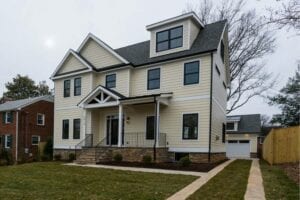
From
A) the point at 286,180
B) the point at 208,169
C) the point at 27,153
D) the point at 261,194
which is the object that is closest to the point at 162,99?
the point at 208,169

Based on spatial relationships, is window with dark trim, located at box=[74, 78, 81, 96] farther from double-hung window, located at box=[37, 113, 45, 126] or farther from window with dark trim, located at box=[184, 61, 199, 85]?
double-hung window, located at box=[37, 113, 45, 126]

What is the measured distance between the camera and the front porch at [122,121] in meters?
17.3

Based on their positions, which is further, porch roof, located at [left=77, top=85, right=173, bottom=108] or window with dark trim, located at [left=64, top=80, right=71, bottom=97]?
window with dark trim, located at [left=64, top=80, right=71, bottom=97]

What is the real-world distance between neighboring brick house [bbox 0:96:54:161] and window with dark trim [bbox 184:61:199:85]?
754 inches

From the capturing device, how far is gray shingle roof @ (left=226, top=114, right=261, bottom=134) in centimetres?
3356

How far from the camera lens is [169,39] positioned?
62.1ft

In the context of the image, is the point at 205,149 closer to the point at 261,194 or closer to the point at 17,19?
the point at 261,194

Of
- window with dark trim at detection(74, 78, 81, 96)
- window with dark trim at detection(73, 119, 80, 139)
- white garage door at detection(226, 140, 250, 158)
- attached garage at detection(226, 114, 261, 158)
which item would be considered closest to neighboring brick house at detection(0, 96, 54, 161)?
window with dark trim at detection(73, 119, 80, 139)

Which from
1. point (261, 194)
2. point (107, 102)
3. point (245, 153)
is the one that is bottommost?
point (245, 153)

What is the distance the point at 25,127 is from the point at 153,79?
17.3m

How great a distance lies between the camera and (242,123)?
3528cm

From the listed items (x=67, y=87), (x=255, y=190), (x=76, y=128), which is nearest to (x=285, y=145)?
(x=255, y=190)

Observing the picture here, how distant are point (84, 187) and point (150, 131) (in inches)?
387

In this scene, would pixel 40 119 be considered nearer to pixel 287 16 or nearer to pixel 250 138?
pixel 250 138
